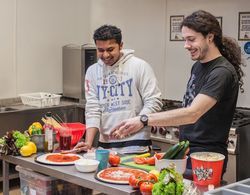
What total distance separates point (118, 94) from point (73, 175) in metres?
0.76

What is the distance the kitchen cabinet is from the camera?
4.22 meters

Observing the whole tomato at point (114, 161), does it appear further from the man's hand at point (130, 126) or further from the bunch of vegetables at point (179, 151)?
the bunch of vegetables at point (179, 151)

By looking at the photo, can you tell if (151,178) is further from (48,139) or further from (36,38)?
(36,38)

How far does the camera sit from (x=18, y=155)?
8.68ft

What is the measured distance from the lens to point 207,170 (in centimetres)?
207

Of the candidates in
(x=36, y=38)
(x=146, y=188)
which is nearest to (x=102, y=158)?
(x=146, y=188)

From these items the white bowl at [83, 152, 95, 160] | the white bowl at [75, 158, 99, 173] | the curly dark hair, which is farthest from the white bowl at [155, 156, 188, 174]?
the curly dark hair

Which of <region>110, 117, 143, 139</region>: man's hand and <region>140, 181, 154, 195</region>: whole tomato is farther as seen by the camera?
<region>110, 117, 143, 139</region>: man's hand

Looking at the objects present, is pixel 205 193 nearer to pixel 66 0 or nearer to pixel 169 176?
pixel 169 176

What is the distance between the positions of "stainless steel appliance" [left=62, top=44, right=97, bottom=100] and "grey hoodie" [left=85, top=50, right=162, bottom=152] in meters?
1.96

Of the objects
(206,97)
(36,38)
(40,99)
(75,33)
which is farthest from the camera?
(75,33)

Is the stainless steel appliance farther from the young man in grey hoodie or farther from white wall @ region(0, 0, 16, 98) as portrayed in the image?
the young man in grey hoodie

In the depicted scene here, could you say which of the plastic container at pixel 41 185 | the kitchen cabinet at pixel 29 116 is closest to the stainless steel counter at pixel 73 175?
the plastic container at pixel 41 185

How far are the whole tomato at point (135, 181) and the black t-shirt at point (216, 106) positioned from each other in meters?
0.45
